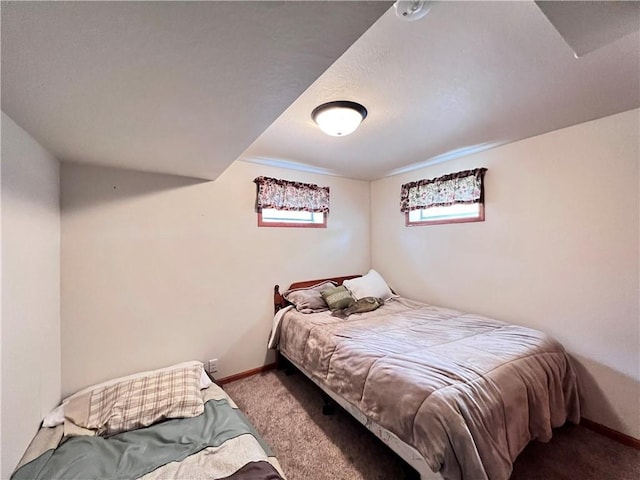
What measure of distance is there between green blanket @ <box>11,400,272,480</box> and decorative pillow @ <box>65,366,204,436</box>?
60 mm

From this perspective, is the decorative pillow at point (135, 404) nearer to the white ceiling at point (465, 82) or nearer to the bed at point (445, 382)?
the bed at point (445, 382)

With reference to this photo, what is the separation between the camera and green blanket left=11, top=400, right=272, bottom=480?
1.28 metres

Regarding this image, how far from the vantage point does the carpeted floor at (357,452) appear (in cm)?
163

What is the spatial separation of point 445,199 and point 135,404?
128 inches

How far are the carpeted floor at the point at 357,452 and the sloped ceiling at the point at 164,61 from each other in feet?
6.78

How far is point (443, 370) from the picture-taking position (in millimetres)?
1562

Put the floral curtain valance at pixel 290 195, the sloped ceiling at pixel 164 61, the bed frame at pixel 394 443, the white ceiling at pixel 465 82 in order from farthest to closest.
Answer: the floral curtain valance at pixel 290 195
the bed frame at pixel 394 443
the white ceiling at pixel 465 82
the sloped ceiling at pixel 164 61

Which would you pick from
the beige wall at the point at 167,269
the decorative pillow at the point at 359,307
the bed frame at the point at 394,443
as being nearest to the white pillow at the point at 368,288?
the decorative pillow at the point at 359,307

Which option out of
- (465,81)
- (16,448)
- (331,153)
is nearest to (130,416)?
(16,448)

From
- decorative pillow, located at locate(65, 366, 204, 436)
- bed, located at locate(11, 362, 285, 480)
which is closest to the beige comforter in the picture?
bed, located at locate(11, 362, 285, 480)

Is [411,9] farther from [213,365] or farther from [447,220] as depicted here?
[213,365]

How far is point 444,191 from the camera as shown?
116 inches

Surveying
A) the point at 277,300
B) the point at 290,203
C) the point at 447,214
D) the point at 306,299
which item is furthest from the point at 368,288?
the point at 290,203

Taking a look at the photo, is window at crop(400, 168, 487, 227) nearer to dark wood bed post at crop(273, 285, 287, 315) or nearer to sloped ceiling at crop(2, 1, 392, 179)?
dark wood bed post at crop(273, 285, 287, 315)
